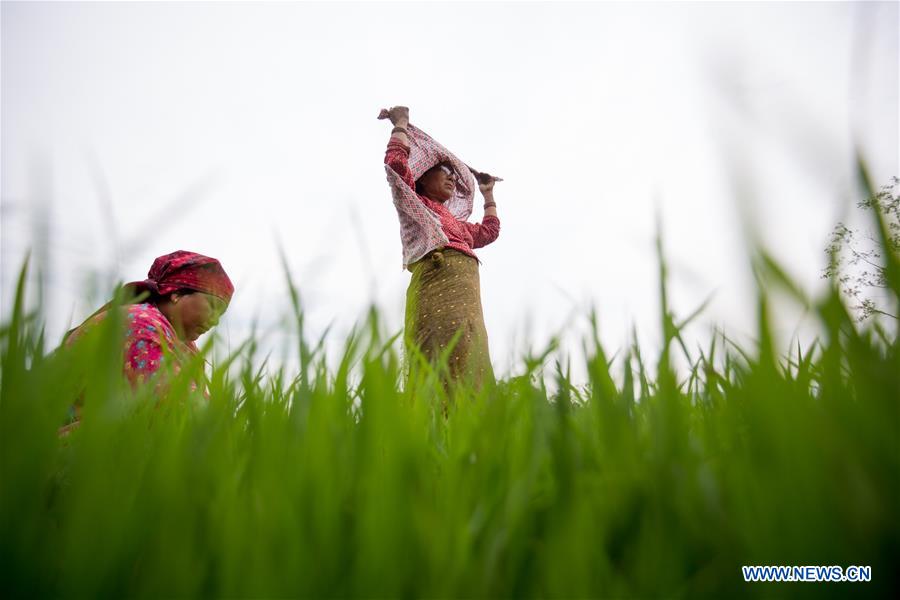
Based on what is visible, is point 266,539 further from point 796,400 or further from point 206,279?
point 206,279

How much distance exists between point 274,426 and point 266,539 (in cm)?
14

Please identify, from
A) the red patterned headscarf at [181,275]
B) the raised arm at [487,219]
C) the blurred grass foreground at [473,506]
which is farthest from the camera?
the raised arm at [487,219]

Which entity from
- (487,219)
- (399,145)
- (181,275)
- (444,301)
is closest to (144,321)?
(181,275)

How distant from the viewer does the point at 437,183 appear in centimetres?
305

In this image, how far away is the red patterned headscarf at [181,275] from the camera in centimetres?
176

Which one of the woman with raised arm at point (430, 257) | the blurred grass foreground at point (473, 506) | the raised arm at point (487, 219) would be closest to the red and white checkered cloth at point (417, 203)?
the woman with raised arm at point (430, 257)

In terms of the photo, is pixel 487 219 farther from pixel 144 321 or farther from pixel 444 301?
pixel 144 321

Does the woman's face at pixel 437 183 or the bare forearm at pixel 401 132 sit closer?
the bare forearm at pixel 401 132

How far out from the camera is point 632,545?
13.9 inches

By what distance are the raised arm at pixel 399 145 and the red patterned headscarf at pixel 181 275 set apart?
3.54 feet

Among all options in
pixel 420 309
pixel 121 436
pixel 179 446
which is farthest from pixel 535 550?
pixel 420 309

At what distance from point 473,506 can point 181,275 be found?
169 centimetres

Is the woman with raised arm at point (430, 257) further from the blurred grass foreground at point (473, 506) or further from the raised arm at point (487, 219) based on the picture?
the blurred grass foreground at point (473, 506)

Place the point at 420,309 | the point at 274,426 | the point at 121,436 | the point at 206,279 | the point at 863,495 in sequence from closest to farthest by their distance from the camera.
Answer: the point at 863,495
the point at 274,426
the point at 121,436
the point at 206,279
the point at 420,309
